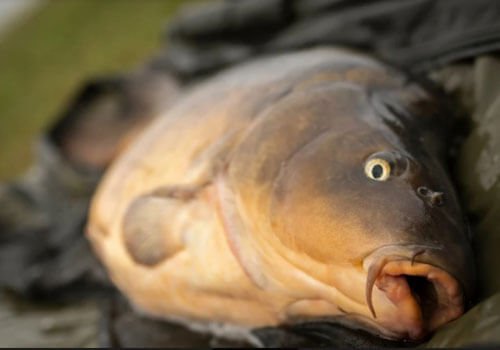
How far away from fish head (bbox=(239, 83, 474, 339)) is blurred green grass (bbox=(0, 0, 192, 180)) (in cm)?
420

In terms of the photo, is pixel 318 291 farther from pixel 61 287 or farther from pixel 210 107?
pixel 61 287

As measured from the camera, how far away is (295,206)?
1372 millimetres

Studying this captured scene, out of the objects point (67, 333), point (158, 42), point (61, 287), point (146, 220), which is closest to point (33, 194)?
point (61, 287)

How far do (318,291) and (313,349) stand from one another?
0.41 feet

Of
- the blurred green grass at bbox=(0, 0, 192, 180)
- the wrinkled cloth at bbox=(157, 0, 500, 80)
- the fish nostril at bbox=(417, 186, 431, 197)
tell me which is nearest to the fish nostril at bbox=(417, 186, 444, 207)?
the fish nostril at bbox=(417, 186, 431, 197)

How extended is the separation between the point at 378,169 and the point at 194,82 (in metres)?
1.59

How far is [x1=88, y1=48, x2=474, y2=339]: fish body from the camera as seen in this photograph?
1207 mm

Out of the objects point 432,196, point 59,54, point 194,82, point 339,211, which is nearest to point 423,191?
point 432,196

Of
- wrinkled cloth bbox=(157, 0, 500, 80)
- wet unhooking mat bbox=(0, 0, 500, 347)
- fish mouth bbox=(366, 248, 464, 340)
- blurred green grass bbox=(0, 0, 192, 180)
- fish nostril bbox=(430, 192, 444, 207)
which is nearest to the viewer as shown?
fish mouth bbox=(366, 248, 464, 340)

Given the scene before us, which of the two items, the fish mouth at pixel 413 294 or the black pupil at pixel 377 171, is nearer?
the fish mouth at pixel 413 294

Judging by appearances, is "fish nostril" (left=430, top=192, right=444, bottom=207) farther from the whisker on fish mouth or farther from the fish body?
the whisker on fish mouth

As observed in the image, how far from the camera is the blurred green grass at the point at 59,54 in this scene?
6063mm

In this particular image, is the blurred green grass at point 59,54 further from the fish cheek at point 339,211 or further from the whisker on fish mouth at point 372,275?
the whisker on fish mouth at point 372,275

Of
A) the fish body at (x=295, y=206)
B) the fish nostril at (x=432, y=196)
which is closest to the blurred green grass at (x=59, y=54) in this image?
the fish body at (x=295, y=206)
